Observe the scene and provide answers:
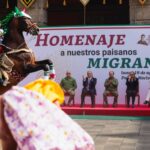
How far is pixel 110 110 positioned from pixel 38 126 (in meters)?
10.5

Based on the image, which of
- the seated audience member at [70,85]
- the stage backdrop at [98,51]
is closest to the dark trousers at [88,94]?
the stage backdrop at [98,51]

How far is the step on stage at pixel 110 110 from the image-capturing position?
12.3 meters

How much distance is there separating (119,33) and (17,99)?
11053 millimetres

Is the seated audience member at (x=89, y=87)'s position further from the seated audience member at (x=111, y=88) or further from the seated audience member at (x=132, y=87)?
the seated audience member at (x=132, y=87)

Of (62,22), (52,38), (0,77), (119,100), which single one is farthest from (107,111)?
(62,22)

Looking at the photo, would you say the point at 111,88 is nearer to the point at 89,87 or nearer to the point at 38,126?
the point at 89,87

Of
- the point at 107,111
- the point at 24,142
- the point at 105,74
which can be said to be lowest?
the point at 107,111

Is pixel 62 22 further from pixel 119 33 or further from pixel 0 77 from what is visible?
pixel 0 77

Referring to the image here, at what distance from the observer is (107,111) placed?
12.5 meters

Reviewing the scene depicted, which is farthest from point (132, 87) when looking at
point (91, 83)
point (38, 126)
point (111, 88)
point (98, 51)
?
point (38, 126)

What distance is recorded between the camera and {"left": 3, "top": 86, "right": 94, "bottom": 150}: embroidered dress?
2.00m

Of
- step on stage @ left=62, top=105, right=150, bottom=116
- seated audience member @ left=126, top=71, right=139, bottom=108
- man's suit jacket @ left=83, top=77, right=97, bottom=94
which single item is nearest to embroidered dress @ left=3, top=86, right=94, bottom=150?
step on stage @ left=62, top=105, right=150, bottom=116

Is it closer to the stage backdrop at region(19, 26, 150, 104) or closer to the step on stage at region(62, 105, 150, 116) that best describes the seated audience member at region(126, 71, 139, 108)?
the stage backdrop at region(19, 26, 150, 104)

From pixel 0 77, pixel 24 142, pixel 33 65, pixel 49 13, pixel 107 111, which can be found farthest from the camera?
pixel 49 13
